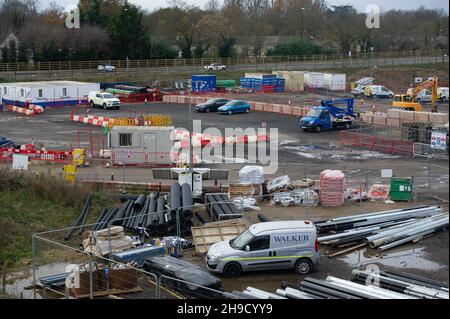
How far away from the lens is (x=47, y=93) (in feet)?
168

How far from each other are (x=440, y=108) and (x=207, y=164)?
27535mm

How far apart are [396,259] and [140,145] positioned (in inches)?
582

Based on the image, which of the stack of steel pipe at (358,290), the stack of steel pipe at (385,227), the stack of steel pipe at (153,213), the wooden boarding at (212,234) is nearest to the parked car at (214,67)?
the stack of steel pipe at (153,213)

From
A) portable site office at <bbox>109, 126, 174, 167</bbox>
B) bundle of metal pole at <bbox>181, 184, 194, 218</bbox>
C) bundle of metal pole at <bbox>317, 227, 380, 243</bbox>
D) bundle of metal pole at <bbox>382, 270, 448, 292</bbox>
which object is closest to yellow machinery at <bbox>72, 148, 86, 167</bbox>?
portable site office at <bbox>109, 126, 174, 167</bbox>

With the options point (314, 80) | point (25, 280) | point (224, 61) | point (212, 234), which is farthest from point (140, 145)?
point (224, 61)

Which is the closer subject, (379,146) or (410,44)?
(379,146)

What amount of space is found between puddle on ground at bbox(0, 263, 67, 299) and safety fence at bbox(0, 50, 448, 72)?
191ft

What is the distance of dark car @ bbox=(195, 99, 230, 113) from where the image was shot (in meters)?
47.6

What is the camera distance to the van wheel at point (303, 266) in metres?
16.1

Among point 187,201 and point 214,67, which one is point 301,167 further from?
point 214,67

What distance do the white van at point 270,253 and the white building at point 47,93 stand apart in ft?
121
